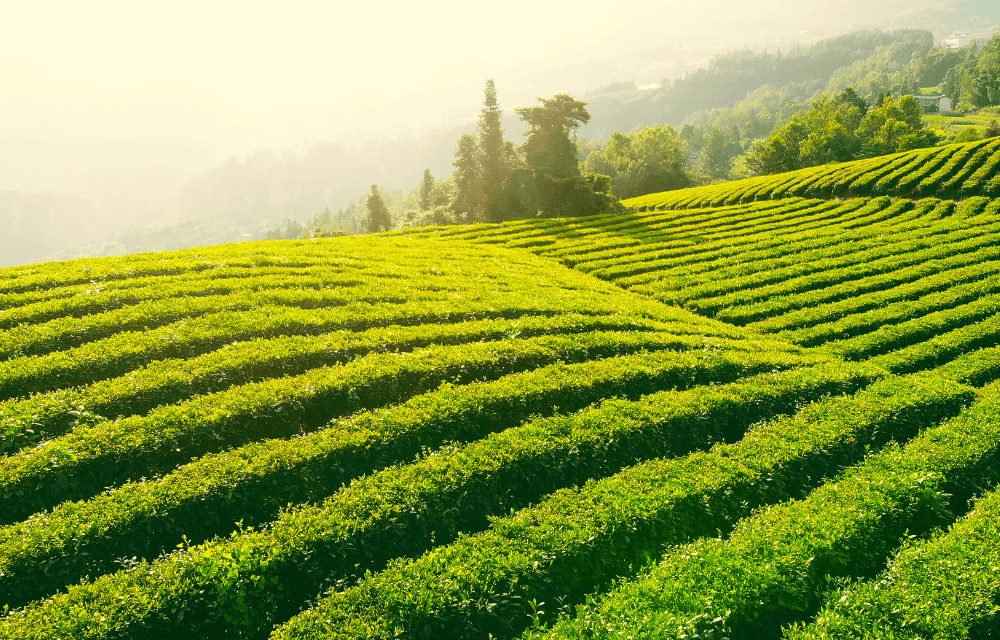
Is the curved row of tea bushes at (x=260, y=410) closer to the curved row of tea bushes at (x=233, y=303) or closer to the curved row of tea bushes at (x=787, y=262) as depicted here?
the curved row of tea bushes at (x=233, y=303)

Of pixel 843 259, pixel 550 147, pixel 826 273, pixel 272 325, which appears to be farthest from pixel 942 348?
pixel 550 147

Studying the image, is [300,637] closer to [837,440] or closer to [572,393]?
[572,393]

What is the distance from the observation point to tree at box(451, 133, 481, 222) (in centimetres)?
8106

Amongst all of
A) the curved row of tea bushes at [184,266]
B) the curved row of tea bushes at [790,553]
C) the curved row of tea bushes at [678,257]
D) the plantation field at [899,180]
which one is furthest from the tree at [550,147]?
the curved row of tea bushes at [790,553]

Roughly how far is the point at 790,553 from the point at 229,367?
50.3ft

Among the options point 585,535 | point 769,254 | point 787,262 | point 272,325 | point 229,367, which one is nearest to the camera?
point 585,535

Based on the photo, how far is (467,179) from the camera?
82.2m

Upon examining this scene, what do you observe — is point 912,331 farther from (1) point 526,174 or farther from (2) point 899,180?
(1) point 526,174

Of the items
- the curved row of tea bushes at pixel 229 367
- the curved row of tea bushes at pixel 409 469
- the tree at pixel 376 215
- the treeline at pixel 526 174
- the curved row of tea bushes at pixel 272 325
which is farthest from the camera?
the tree at pixel 376 215

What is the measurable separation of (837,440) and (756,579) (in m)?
6.63

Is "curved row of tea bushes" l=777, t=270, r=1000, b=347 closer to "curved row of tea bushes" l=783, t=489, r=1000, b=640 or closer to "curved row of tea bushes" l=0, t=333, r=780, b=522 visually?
"curved row of tea bushes" l=0, t=333, r=780, b=522

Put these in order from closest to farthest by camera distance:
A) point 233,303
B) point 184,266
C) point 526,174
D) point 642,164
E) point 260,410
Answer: point 260,410
point 233,303
point 184,266
point 526,174
point 642,164

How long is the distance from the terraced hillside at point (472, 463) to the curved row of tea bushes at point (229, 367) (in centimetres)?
9

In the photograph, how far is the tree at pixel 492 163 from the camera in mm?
75000
